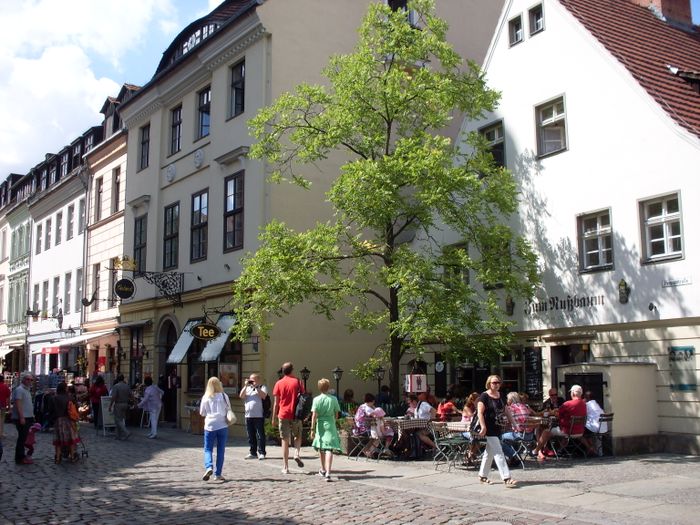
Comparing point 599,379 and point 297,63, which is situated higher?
point 297,63

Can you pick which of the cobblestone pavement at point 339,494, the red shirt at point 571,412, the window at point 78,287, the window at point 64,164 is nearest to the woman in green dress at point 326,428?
the cobblestone pavement at point 339,494

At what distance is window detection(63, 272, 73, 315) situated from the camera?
38000 millimetres

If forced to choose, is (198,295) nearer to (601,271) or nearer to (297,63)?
(297,63)

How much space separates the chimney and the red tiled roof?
47cm

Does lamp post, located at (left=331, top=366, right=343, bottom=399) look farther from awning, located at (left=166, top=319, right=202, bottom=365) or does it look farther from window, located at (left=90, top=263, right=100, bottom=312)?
window, located at (left=90, top=263, right=100, bottom=312)

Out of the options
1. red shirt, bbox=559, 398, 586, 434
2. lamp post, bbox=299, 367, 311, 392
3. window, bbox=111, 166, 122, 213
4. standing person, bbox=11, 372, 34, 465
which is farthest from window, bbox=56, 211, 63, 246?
red shirt, bbox=559, 398, 586, 434

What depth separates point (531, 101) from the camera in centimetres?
1917

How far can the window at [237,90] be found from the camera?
2389cm

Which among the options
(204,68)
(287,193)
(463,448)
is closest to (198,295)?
(287,193)

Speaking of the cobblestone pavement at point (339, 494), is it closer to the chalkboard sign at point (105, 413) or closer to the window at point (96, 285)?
the chalkboard sign at point (105, 413)

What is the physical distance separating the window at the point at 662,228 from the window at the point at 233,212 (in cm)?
1159

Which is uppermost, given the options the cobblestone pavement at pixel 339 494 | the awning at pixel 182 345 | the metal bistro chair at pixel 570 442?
the awning at pixel 182 345

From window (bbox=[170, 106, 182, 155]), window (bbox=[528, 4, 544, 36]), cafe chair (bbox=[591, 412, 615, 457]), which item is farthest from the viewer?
window (bbox=[170, 106, 182, 155])

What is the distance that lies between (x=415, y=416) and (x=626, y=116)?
7.78 metres
